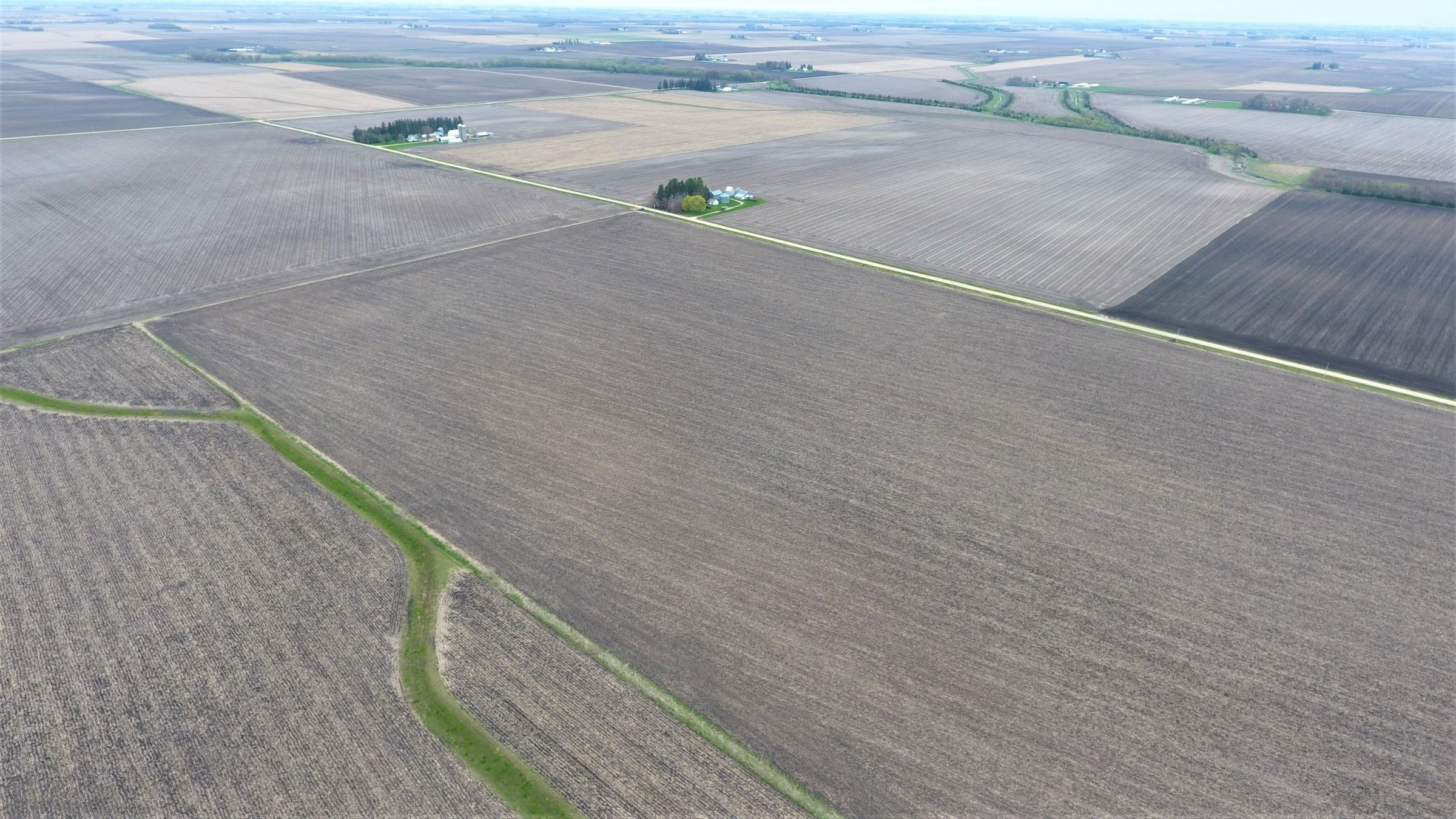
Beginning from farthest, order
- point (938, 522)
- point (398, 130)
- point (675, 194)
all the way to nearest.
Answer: point (398, 130)
point (675, 194)
point (938, 522)

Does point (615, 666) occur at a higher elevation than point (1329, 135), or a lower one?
lower

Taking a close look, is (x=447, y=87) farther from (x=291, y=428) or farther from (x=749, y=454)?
(x=749, y=454)

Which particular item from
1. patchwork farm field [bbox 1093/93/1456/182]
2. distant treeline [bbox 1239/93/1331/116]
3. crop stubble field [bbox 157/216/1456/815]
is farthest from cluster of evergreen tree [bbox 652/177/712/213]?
distant treeline [bbox 1239/93/1331/116]

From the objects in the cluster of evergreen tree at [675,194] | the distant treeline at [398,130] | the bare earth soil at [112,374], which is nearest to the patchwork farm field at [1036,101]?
the cluster of evergreen tree at [675,194]

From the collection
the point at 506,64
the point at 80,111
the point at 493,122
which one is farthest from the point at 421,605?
the point at 506,64

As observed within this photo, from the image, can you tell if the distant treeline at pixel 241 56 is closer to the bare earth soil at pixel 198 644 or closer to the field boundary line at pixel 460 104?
the field boundary line at pixel 460 104

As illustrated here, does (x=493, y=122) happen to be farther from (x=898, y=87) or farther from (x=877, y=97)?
(x=898, y=87)

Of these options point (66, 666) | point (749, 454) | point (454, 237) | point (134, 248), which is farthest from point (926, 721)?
point (134, 248)

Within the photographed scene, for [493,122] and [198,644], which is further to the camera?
[493,122]
